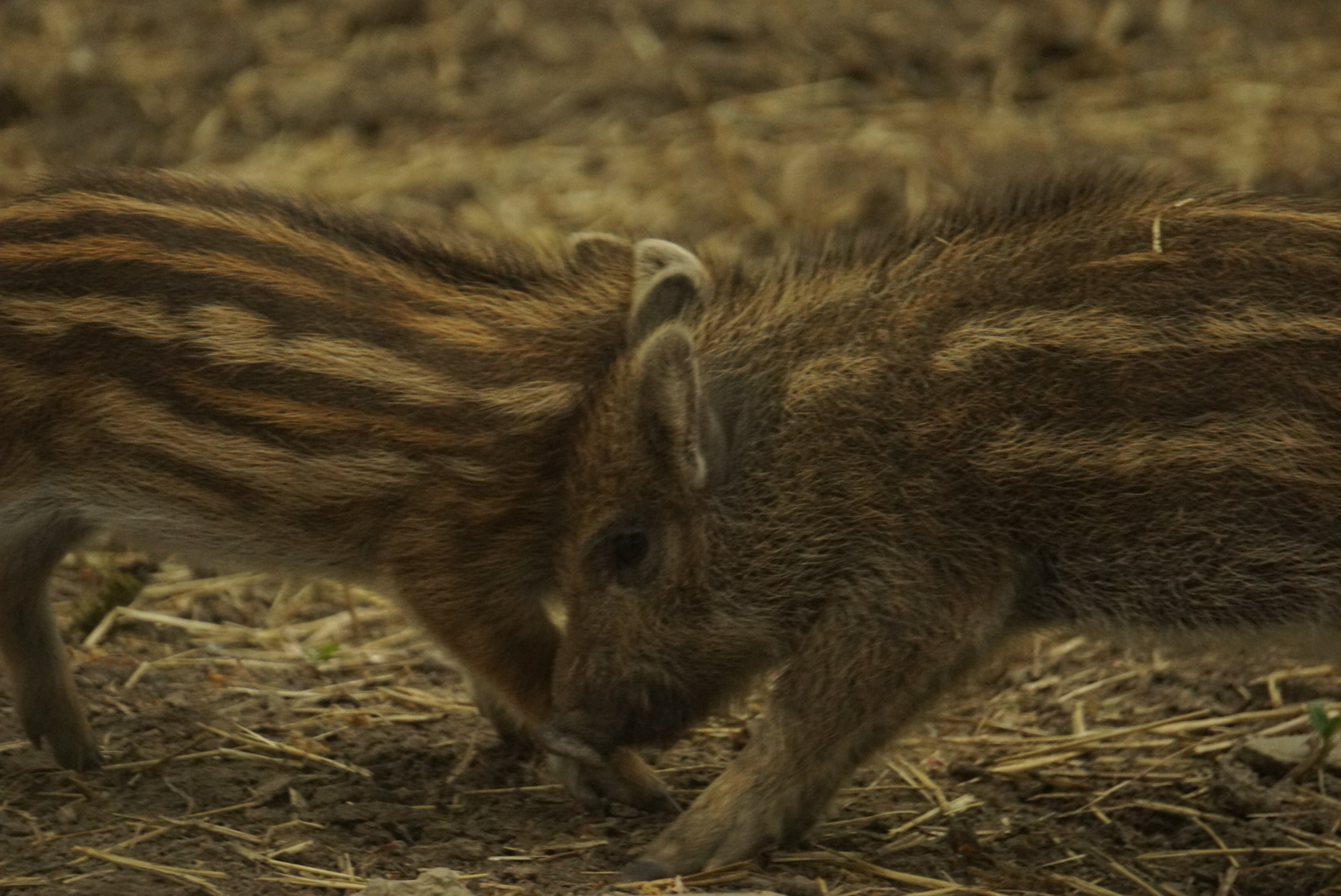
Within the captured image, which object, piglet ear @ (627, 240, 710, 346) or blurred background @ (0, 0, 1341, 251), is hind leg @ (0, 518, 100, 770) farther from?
blurred background @ (0, 0, 1341, 251)

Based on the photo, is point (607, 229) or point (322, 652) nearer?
point (322, 652)

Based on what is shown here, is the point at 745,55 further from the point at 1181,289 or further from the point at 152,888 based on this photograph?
the point at 152,888

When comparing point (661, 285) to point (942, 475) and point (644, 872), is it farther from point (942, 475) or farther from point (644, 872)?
point (644, 872)

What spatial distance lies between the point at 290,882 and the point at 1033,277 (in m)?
2.05

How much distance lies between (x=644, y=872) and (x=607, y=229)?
11.5 ft

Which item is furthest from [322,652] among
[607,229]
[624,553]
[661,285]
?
[607,229]

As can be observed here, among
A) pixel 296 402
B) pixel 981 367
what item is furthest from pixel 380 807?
pixel 981 367

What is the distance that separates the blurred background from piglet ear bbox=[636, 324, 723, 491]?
3.10 metres

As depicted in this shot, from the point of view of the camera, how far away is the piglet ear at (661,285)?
4.75 meters

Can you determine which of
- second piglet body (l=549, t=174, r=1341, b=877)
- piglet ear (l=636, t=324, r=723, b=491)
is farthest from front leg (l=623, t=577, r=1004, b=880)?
piglet ear (l=636, t=324, r=723, b=491)

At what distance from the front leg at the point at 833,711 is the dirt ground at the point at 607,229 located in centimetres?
12

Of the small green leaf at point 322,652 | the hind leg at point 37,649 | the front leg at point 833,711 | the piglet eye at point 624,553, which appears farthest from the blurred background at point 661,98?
the front leg at point 833,711

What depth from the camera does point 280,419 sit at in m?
4.70

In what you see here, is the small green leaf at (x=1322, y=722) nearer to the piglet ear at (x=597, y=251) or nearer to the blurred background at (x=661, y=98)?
the piglet ear at (x=597, y=251)
